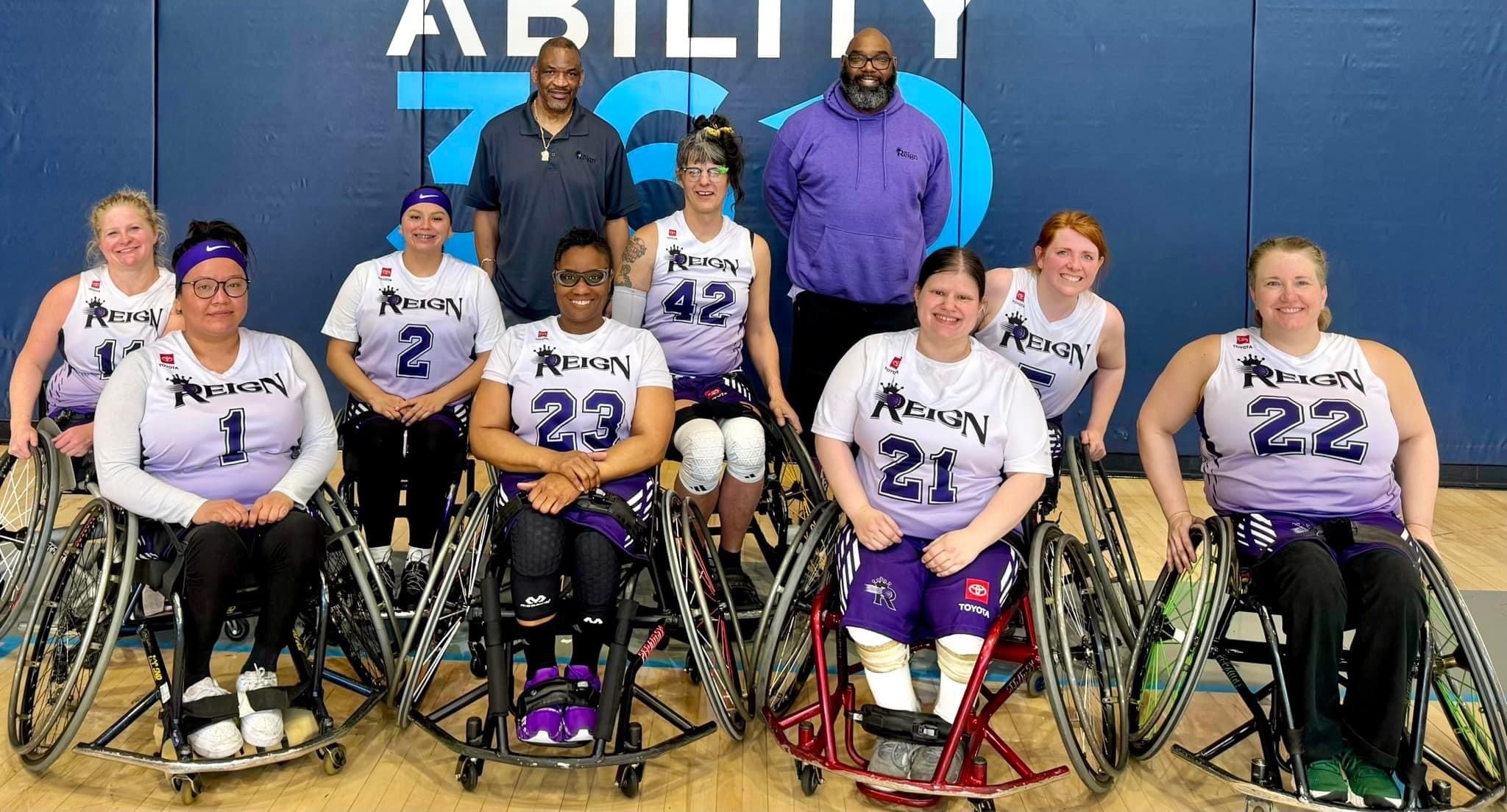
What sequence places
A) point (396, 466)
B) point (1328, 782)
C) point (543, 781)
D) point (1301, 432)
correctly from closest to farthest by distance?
point (1328, 782)
point (543, 781)
point (1301, 432)
point (396, 466)

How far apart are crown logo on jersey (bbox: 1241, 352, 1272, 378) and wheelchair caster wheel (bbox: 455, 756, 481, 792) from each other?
1.78 m

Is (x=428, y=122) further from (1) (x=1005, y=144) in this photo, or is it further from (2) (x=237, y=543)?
(2) (x=237, y=543)

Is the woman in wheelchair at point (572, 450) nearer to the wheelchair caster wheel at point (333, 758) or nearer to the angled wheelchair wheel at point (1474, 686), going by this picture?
the wheelchair caster wheel at point (333, 758)

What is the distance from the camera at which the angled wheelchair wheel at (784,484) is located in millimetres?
3180

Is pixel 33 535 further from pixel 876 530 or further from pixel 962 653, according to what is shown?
pixel 962 653

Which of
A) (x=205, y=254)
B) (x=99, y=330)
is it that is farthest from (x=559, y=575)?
(x=99, y=330)

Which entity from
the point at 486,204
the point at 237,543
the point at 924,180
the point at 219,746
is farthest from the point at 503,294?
A: the point at 219,746

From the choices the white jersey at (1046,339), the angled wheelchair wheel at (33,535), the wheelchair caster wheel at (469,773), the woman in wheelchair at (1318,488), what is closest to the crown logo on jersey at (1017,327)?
the white jersey at (1046,339)

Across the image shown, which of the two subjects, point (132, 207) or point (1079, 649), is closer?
point (1079, 649)

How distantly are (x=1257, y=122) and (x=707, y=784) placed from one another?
3978mm

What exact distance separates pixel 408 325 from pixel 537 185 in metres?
0.76

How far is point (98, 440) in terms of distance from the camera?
2.61 m

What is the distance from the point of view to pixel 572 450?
2836 millimetres

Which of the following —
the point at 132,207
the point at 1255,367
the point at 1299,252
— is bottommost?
the point at 1255,367
